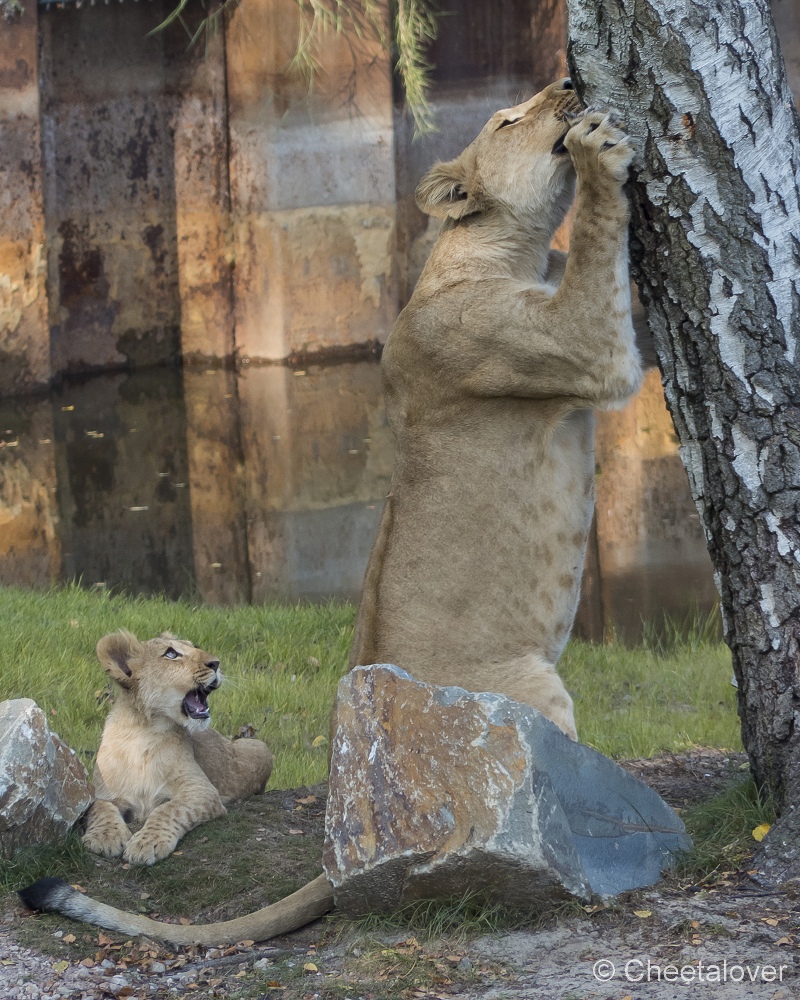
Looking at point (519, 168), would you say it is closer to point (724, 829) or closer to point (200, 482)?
point (724, 829)

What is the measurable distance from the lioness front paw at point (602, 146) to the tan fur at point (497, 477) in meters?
0.30

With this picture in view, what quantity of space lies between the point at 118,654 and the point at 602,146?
215cm

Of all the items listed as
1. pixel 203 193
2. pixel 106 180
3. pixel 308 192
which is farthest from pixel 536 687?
pixel 106 180

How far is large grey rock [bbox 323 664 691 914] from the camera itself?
3125mm

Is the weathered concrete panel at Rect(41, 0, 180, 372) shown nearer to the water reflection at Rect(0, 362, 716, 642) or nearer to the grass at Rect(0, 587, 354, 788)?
the water reflection at Rect(0, 362, 716, 642)

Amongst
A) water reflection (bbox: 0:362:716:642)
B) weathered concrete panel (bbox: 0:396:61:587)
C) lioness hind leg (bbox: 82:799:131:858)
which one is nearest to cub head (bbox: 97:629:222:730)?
lioness hind leg (bbox: 82:799:131:858)

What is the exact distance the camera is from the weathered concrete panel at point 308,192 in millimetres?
15320

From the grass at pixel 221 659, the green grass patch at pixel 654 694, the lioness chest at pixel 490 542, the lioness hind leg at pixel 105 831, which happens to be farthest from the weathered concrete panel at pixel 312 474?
the lioness chest at pixel 490 542

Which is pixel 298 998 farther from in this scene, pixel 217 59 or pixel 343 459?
pixel 217 59

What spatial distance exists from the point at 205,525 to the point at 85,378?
20.1 feet

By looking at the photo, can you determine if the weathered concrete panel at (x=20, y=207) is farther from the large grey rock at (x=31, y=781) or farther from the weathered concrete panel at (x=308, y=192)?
the large grey rock at (x=31, y=781)

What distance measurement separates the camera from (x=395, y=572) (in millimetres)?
3730

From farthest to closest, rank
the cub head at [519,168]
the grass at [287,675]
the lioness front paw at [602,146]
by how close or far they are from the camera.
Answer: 1. the grass at [287,675]
2. the cub head at [519,168]
3. the lioness front paw at [602,146]

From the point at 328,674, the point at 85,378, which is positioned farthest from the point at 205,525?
the point at 85,378
